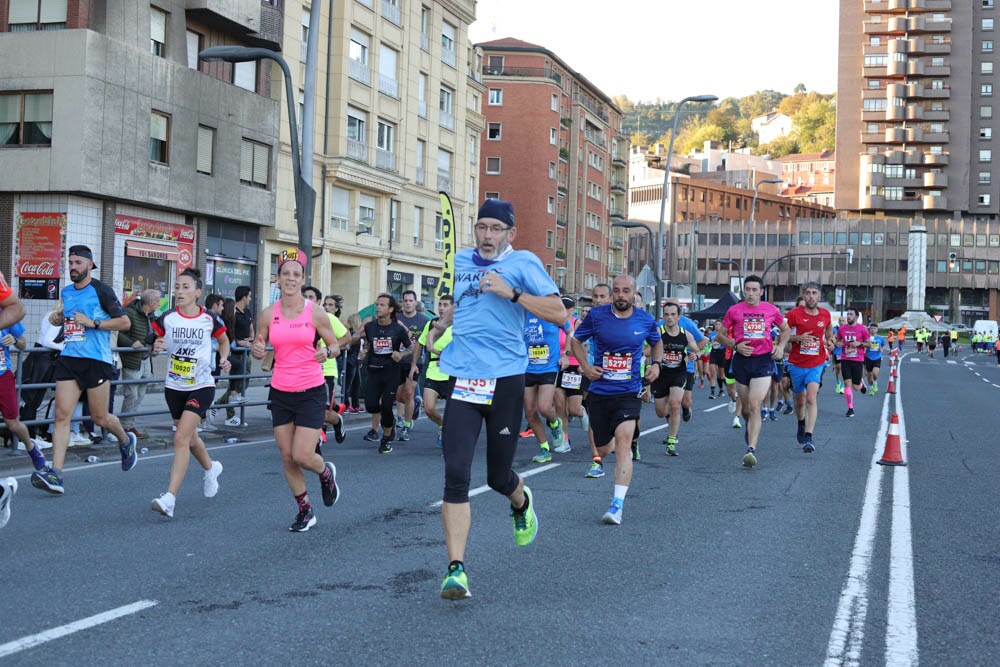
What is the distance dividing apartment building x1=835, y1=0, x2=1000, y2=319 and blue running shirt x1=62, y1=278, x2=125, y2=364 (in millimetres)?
111029

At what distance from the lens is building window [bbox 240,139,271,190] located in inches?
1287

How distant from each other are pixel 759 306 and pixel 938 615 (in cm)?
716

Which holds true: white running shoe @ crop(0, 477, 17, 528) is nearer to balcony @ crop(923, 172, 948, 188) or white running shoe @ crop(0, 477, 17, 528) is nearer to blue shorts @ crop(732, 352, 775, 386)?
blue shorts @ crop(732, 352, 775, 386)

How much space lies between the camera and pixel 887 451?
41.2 feet

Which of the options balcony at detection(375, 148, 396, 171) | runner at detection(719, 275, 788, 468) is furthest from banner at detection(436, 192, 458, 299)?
balcony at detection(375, 148, 396, 171)

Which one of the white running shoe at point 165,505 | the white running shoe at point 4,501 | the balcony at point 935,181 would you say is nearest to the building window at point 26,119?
the white running shoe at point 165,505

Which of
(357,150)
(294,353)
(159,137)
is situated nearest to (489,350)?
(294,353)

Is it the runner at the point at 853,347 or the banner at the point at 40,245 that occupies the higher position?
the banner at the point at 40,245

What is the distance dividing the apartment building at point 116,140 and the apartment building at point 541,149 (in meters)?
39.2

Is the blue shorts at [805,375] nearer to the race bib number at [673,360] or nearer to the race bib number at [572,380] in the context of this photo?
the race bib number at [673,360]

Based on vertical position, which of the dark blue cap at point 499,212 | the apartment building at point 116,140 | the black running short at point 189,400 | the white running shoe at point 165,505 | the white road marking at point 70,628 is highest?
the apartment building at point 116,140

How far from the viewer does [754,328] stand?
490 inches

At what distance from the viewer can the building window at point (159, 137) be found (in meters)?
28.4

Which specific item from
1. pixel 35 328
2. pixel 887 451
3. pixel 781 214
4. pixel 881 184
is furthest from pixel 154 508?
pixel 781 214
